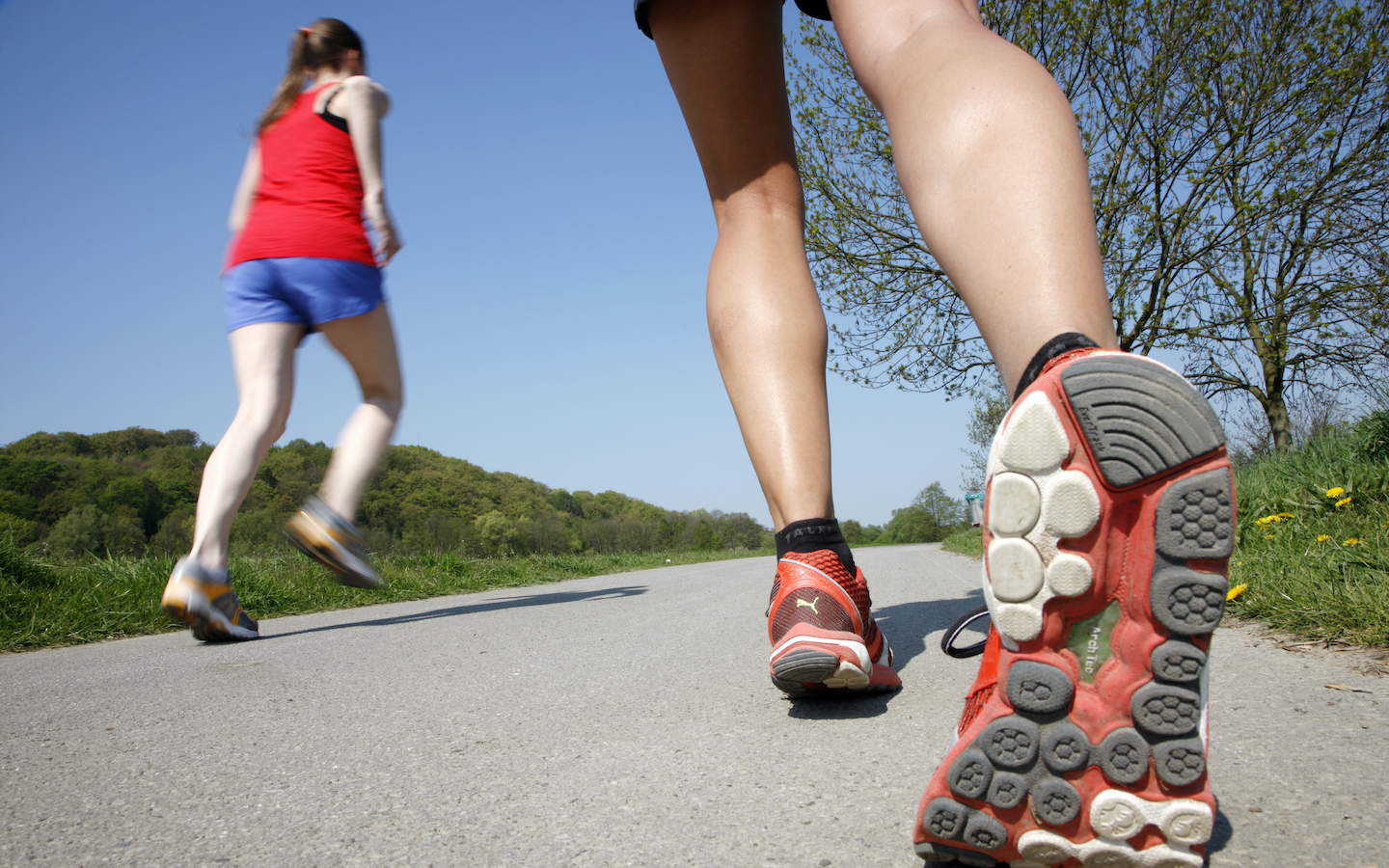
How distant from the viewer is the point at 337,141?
3119 millimetres

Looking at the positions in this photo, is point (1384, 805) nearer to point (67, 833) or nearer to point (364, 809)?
point (364, 809)

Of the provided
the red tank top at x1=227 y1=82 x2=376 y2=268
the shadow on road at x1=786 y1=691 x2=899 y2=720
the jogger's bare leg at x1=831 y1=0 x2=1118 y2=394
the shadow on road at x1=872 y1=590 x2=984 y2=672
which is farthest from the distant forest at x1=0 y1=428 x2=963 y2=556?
the jogger's bare leg at x1=831 y1=0 x2=1118 y2=394

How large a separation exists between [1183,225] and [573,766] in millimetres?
11040

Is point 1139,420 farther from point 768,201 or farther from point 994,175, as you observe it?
point 768,201

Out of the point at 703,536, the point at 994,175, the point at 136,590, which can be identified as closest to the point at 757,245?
the point at 994,175

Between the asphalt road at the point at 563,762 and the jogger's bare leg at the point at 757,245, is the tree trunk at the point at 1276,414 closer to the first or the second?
the asphalt road at the point at 563,762

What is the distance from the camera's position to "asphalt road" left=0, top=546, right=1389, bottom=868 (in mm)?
805

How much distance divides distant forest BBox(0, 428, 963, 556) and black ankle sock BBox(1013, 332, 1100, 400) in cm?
264

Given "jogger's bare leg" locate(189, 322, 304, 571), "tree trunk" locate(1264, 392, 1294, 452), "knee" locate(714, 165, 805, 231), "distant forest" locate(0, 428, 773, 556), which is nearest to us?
"knee" locate(714, 165, 805, 231)

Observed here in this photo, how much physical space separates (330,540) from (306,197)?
1.31m

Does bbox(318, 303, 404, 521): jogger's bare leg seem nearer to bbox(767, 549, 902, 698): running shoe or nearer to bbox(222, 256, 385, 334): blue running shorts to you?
bbox(222, 256, 385, 334): blue running shorts

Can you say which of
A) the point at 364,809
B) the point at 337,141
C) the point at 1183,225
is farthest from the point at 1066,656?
the point at 1183,225

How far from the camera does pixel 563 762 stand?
42.8 inches

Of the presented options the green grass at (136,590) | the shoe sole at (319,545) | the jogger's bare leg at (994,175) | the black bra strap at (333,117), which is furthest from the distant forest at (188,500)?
the jogger's bare leg at (994,175)
